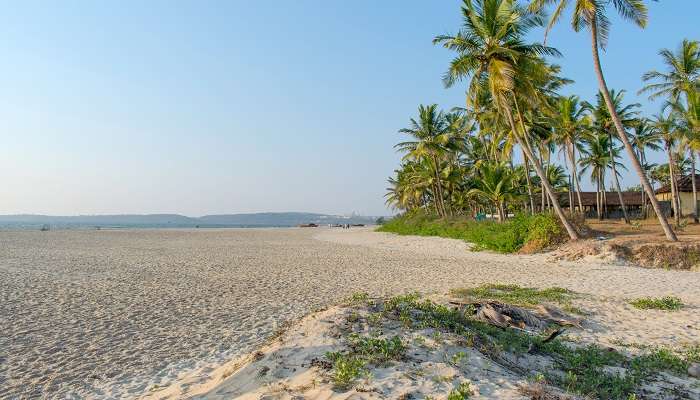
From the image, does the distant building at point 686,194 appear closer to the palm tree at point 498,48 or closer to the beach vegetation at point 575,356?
the palm tree at point 498,48

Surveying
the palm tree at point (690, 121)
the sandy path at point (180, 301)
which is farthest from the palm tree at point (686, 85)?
the sandy path at point (180, 301)

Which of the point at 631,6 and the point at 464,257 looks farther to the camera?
the point at 464,257

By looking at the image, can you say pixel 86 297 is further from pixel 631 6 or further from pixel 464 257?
pixel 631 6

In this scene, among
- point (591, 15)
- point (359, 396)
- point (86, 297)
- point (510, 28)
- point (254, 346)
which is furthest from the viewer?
point (510, 28)

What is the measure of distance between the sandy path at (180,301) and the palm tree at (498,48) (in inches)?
237

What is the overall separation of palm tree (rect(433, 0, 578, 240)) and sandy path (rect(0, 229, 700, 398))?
19.7 feet

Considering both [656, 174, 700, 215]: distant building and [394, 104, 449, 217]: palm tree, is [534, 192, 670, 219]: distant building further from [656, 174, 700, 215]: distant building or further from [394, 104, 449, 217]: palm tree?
[394, 104, 449, 217]: palm tree

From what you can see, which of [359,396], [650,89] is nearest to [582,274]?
[359,396]

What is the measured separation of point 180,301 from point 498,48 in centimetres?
A: 1379

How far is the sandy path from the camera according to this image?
5.00 metres

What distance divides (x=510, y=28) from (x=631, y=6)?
3898 mm

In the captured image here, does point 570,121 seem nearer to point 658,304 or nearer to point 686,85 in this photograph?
point 686,85

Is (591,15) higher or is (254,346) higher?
(591,15)

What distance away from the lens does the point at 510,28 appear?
1689 cm
